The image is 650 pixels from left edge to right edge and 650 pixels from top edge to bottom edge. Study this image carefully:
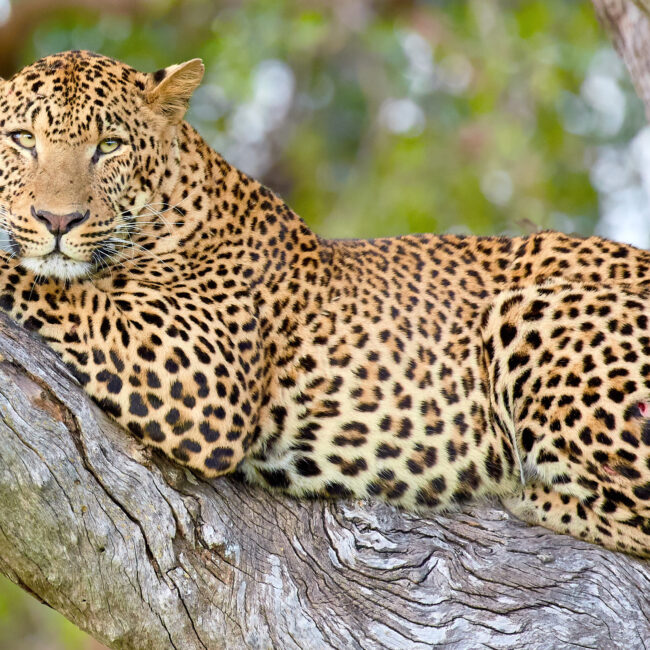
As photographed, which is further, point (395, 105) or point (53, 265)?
point (395, 105)

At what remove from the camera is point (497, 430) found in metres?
7.10

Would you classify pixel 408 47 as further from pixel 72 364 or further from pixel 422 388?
pixel 72 364

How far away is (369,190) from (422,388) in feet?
31.4

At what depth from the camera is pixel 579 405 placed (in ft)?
22.0

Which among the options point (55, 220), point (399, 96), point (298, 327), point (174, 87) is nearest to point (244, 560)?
point (298, 327)

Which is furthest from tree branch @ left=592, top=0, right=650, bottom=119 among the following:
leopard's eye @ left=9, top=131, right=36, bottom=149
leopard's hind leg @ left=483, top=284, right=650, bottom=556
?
leopard's eye @ left=9, top=131, right=36, bottom=149

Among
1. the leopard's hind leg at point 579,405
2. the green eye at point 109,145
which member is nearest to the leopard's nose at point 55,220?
the green eye at point 109,145

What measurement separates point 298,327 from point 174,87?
1.70m

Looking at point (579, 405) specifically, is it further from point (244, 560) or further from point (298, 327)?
point (244, 560)

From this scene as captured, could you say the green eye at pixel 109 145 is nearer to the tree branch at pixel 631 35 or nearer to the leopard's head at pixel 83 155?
the leopard's head at pixel 83 155

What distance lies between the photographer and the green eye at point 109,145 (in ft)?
21.1

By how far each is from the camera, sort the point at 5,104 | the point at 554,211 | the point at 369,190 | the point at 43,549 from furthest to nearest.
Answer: the point at 554,211 < the point at 369,190 < the point at 5,104 < the point at 43,549

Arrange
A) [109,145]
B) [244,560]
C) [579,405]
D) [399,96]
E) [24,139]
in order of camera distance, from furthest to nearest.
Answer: [399,96]
[579,405]
[109,145]
[24,139]
[244,560]

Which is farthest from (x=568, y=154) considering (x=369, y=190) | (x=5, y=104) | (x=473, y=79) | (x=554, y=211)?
(x=5, y=104)
